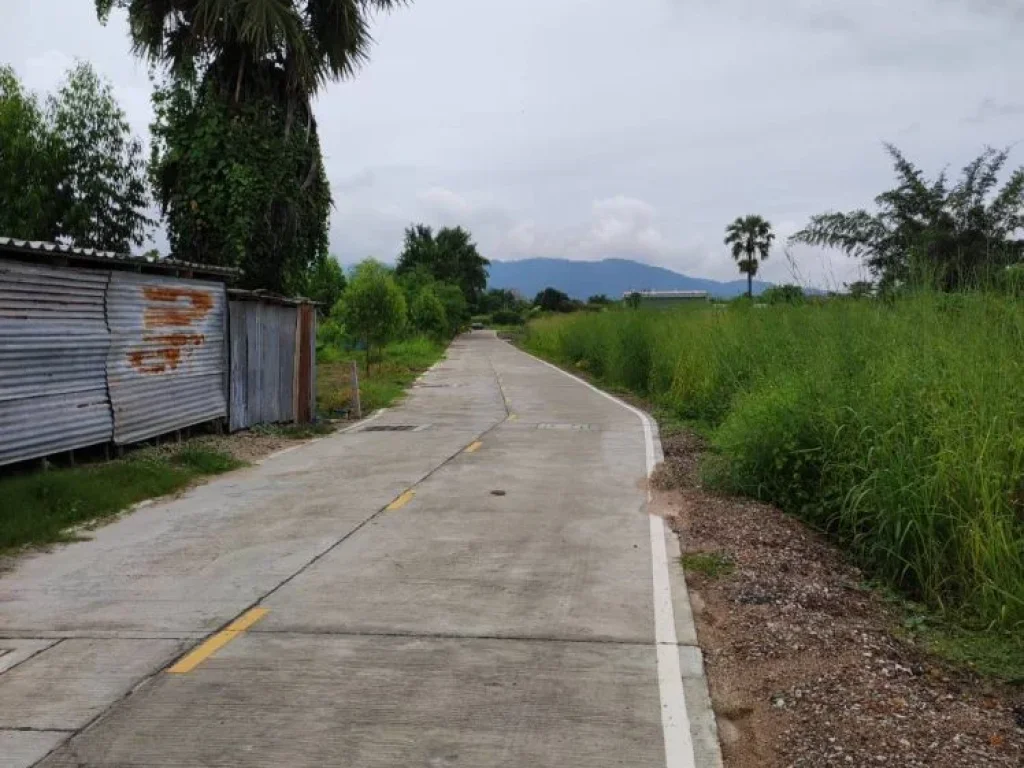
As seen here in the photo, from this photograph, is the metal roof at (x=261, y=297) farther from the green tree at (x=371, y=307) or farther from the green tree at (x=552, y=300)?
the green tree at (x=552, y=300)

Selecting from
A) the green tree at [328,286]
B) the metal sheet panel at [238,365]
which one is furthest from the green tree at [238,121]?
the green tree at [328,286]

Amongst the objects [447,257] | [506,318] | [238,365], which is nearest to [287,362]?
[238,365]

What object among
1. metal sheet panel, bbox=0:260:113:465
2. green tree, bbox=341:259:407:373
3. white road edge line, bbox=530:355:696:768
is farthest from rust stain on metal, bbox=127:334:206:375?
green tree, bbox=341:259:407:373

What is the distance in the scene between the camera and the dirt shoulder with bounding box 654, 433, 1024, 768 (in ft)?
13.5

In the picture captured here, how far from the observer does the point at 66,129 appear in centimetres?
1866

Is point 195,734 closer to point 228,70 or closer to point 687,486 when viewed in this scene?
point 687,486

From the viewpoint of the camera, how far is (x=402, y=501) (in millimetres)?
9969

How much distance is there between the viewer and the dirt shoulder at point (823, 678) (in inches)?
163

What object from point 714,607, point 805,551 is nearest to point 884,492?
point 805,551

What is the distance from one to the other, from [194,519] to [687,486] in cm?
555

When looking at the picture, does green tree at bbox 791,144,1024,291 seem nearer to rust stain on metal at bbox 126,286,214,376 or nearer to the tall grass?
the tall grass

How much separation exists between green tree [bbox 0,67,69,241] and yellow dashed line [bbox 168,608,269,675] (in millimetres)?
14590

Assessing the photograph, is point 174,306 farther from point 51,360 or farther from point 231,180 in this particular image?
point 231,180

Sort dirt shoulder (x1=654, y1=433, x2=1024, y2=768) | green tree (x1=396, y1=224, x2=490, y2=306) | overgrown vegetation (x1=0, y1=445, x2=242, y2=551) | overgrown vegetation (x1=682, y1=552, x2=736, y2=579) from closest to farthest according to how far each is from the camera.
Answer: dirt shoulder (x1=654, y1=433, x2=1024, y2=768)
overgrown vegetation (x1=682, y1=552, x2=736, y2=579)
overgrown vegetation (x1=0, y1=445, x2=242, y2=551)
green tree (x1=396, y1=224, x2=490, y2=306)
